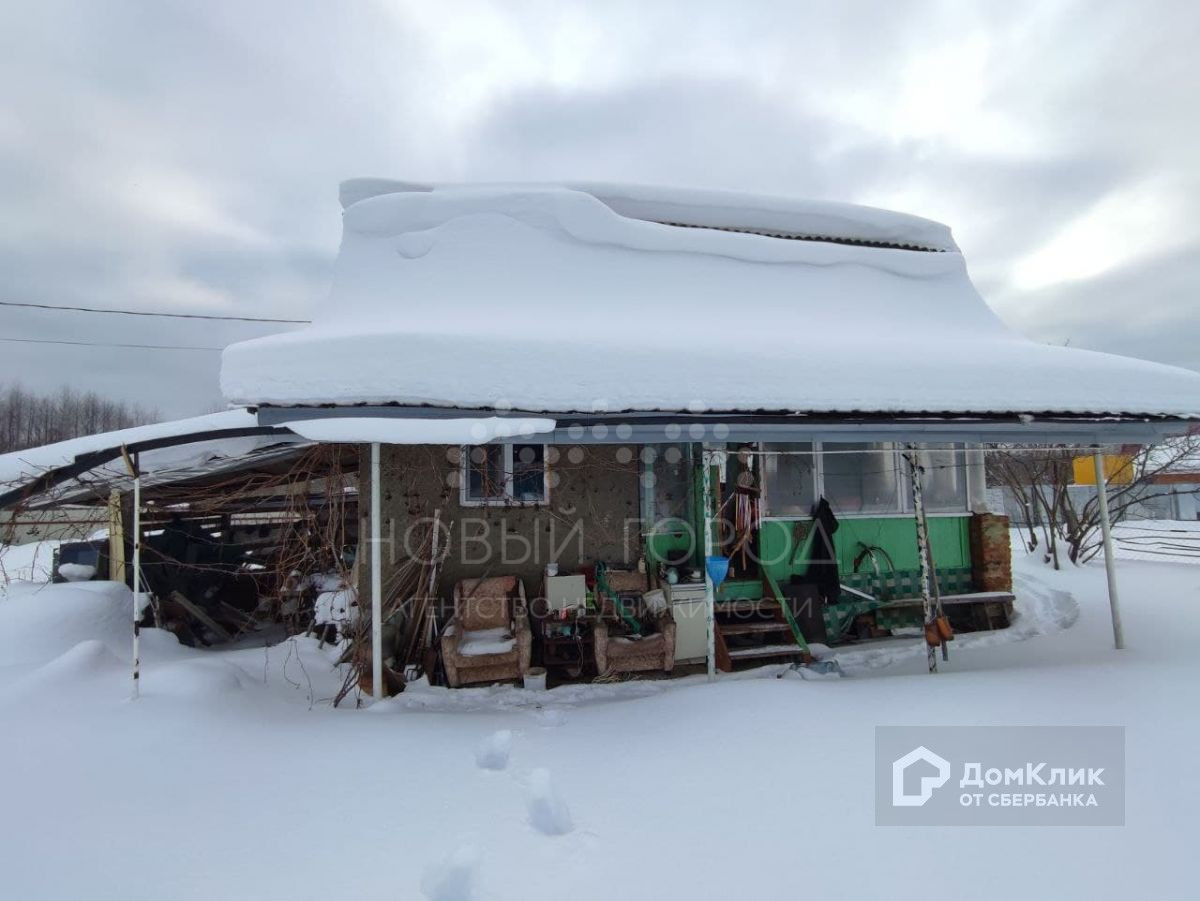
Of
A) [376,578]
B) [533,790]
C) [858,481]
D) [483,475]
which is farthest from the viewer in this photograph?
[858,481]

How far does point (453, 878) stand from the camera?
8.67 feet

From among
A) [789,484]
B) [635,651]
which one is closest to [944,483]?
[789,484]

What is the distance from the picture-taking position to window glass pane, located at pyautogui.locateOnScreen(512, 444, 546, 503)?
715 centimetres

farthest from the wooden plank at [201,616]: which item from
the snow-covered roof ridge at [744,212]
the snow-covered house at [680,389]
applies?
the snow-covered roof ridge at [744,212]

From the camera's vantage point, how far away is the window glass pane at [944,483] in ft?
27.0

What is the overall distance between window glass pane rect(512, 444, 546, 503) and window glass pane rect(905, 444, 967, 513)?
5.09m

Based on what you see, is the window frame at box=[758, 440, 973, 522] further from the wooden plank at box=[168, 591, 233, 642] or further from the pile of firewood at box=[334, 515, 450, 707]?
the wooden plank at box=[168, 591, 233, 642]

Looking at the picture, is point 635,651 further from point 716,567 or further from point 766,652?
point 766,652

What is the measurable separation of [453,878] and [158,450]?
15.6 feet

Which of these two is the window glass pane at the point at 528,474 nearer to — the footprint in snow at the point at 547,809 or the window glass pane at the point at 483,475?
the window glass pane at the point at 483,475

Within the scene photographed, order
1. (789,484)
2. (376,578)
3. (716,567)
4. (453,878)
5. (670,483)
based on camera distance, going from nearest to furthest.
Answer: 1. (453,878)
2. (376,578)
3. (716,567)
4. (670,483)
5. (789,484)

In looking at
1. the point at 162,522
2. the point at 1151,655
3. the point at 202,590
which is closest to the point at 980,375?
the point at 1151,655

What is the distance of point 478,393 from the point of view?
457 centimetres

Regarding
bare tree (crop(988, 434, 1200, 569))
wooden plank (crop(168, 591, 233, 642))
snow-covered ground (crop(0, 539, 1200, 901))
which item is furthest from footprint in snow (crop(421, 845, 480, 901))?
bare tree (crop(988, 434, 1200, 569))
